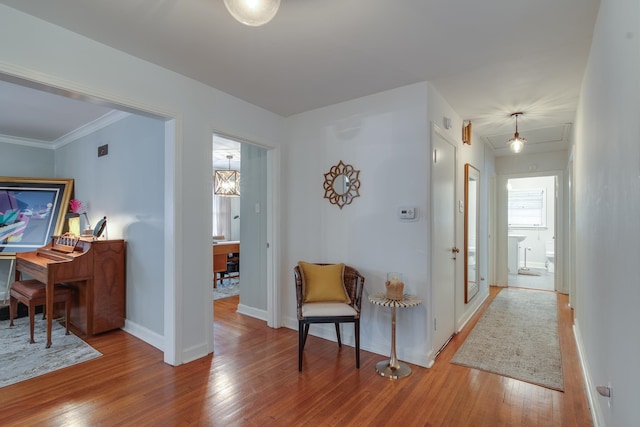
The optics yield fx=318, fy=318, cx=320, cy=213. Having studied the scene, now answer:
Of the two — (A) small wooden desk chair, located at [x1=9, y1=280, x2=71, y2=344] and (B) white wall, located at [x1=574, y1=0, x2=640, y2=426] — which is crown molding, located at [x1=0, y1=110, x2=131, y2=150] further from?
(B) white wall, located at [x1=574, y1=0, x2=640, y2=426]

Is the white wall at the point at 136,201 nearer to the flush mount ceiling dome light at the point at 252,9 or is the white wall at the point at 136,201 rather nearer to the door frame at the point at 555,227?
the flush mount ceiling dome light at the point at 252,9

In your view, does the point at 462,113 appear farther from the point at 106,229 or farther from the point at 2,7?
the point at 106,229

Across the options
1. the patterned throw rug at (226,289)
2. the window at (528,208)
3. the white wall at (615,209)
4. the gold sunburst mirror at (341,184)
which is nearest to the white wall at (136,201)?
Answer: the gold sunburst mirror at (341,184)

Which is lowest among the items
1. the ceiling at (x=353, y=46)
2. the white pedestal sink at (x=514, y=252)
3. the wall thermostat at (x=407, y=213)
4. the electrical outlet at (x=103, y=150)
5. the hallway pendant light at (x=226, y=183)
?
the white pedestal sink at (x=514, y=252)

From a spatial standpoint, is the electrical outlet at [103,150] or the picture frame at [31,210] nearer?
the electrical outlet at [103,150]

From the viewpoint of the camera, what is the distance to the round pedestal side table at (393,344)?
8.61 ft

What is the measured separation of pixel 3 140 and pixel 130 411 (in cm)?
487

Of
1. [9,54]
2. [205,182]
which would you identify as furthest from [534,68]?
[9,54]

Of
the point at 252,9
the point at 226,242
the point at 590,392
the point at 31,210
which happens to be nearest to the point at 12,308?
the point at 31,210

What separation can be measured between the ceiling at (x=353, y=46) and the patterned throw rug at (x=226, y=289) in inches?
127

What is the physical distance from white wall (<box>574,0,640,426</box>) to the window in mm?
6591

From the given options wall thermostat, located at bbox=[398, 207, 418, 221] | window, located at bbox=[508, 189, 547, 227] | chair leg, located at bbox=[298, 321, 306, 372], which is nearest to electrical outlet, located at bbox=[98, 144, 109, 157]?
chair leg, located at bbox=[298, 321, 306, 372]

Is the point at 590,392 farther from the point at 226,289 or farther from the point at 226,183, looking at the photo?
the point at 226,183

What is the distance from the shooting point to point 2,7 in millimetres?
1858
